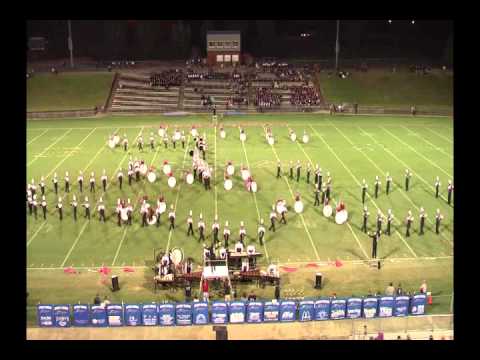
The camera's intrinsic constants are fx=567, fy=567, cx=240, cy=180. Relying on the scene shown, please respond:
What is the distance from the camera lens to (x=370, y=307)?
11.6 meters

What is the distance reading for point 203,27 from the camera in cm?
5375

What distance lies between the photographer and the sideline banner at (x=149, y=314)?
37.1 ft

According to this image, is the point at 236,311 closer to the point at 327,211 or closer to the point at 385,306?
the point at 385,306

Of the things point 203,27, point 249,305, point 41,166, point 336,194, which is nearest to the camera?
point 249,305

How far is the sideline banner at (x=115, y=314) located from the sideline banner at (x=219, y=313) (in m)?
1.85

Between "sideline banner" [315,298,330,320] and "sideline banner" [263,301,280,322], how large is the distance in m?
0.79

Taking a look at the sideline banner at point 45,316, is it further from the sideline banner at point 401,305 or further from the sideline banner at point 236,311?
the sideline banner at point 401,305

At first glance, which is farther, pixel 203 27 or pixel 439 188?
pixel 203 27

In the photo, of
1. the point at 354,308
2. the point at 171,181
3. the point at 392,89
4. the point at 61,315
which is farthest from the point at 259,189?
the point at 392,89

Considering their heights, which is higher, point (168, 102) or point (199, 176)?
point (168, 102)

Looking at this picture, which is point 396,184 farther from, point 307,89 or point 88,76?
point 88,76

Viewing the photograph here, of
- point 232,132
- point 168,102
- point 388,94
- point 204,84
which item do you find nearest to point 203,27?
point 204,84

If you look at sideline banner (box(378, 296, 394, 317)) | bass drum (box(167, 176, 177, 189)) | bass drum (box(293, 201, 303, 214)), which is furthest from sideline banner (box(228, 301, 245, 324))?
bass drum (box(167, 176, 177, 189))

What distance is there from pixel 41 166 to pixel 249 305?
15127mm
